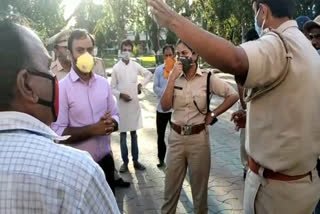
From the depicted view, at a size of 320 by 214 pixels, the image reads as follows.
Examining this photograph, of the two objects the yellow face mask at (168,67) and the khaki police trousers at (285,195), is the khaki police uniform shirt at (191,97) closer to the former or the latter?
the khaki police trousers at (285,195)

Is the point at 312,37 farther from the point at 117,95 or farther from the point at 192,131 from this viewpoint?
the point at 117,95

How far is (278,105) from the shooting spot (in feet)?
6.93

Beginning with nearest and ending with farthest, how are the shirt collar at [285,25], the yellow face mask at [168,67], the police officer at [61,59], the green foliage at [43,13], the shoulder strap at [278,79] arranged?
1. the shoulder strap at [278,79]
2. the shirt collar at [285,25]
3. the police officer at [61,59]
4. the yellow face mask at [168,67]
5. the green foliage at [43,13]

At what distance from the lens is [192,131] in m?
3.96

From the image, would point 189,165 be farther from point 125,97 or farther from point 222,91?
point 125,97

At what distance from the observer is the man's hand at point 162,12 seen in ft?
5.88

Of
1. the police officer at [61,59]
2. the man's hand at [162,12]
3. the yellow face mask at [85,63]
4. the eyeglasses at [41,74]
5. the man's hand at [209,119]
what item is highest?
the man's hand at [162,12]

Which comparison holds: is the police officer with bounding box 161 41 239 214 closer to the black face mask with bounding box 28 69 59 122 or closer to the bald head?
the black face mask with bounding box 28 69 59 122

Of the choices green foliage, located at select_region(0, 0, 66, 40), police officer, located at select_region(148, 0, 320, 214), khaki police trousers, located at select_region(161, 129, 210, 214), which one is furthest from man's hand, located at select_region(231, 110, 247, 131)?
green foliage, located at select_region(0, 0, 66, 40)

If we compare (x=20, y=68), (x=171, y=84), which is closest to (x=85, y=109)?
(x=171, y=84)

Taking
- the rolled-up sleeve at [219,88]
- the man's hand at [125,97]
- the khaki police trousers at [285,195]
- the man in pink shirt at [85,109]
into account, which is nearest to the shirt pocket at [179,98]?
the rolled-up sleeve at [219,88]

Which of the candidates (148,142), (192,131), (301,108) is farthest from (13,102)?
(148,142)

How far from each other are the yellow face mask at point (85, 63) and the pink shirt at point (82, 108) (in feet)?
0.26

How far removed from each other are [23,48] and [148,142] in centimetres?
711
